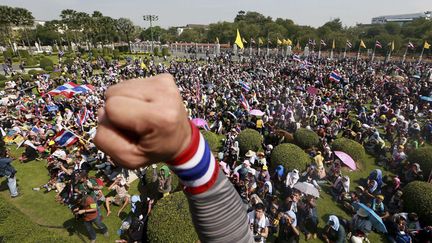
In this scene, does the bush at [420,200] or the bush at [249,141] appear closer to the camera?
the bush at [420,200]

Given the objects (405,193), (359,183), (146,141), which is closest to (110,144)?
(146,141)

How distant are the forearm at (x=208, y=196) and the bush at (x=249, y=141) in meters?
12.5

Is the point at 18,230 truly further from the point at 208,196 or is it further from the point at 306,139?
the point at 306,139

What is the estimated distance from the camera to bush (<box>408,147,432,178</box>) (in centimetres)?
A: 1235

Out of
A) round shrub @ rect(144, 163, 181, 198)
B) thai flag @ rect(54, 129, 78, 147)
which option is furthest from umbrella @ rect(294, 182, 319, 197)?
thai flag @ rect(54, 129, 78, 147)

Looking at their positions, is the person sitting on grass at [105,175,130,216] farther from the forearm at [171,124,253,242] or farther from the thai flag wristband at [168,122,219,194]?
the thai flag wristband at [168,122,219,194]

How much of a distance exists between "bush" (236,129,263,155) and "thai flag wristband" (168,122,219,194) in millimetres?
12759

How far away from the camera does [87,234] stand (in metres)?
9.48

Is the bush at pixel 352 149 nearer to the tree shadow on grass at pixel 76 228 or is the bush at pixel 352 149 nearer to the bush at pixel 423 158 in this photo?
the bush at pixel 423 158

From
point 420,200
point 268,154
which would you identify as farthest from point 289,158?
point 420,200

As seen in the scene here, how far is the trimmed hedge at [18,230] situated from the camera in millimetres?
6934

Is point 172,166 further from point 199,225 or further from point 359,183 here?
point 359,183

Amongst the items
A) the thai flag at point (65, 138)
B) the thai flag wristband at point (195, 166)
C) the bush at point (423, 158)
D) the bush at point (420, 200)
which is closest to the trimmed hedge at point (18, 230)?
the thai flag at point (65, 138)

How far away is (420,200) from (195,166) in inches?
443
